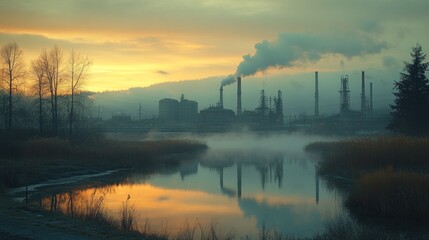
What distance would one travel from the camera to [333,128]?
94562 millimetres

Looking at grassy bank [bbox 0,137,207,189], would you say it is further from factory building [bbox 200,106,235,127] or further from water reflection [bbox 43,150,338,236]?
factory building [bbox 200,106,235,127]

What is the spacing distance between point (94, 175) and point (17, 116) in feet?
81.6

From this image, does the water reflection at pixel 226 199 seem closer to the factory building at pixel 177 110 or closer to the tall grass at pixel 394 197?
the tall grass at pixel 394 197

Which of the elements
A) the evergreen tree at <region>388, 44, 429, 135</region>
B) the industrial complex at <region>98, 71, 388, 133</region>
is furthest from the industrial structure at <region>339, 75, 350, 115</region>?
the evergreen tree at <region>388, 44, 429, 135</region>

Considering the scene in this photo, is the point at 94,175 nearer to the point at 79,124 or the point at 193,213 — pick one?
the point at 193,213

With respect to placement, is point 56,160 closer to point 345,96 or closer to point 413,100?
point 413,100

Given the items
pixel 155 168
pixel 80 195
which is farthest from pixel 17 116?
pixel 80 195

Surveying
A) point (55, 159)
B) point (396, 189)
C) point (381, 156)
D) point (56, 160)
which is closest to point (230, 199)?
point (396, 189)

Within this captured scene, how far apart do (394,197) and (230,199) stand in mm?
8056

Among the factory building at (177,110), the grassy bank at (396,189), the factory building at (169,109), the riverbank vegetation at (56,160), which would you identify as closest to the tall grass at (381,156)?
the grassy bank at (396,189)

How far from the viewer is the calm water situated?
1661 centimetres

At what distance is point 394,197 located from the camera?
638 inches

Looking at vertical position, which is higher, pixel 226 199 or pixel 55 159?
pixel 55 159

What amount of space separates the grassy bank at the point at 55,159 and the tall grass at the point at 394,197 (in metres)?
15.1
